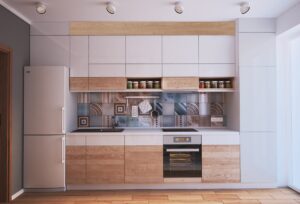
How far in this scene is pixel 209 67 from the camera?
4270 millimetres

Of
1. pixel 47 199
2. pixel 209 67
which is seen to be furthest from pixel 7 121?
pixel 209 67

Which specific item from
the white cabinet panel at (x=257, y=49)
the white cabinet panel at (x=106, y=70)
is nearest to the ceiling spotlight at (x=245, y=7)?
the white cabinet panel at (x=257, y=49)

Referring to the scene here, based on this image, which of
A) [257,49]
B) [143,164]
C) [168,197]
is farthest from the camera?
[257,49]

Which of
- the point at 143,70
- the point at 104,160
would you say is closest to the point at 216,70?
the point at 143,70

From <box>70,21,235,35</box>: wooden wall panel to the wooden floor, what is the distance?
2.37m

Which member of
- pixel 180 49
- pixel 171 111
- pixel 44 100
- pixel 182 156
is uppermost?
pixel 180 49

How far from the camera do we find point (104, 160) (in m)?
4.04

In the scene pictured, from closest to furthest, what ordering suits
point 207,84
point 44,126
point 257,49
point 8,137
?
point 8,137 → point 44,126 → point 257,49 → point 207,84

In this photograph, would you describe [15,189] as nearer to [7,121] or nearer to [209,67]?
[7,121]

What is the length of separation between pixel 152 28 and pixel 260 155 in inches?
98.6

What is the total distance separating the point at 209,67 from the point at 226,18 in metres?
0.77

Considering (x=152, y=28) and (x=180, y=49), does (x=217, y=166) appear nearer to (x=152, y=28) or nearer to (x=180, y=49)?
(x=180, y=49)

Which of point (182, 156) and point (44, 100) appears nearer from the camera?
point (44, 100)

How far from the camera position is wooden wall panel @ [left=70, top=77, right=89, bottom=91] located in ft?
13.8
